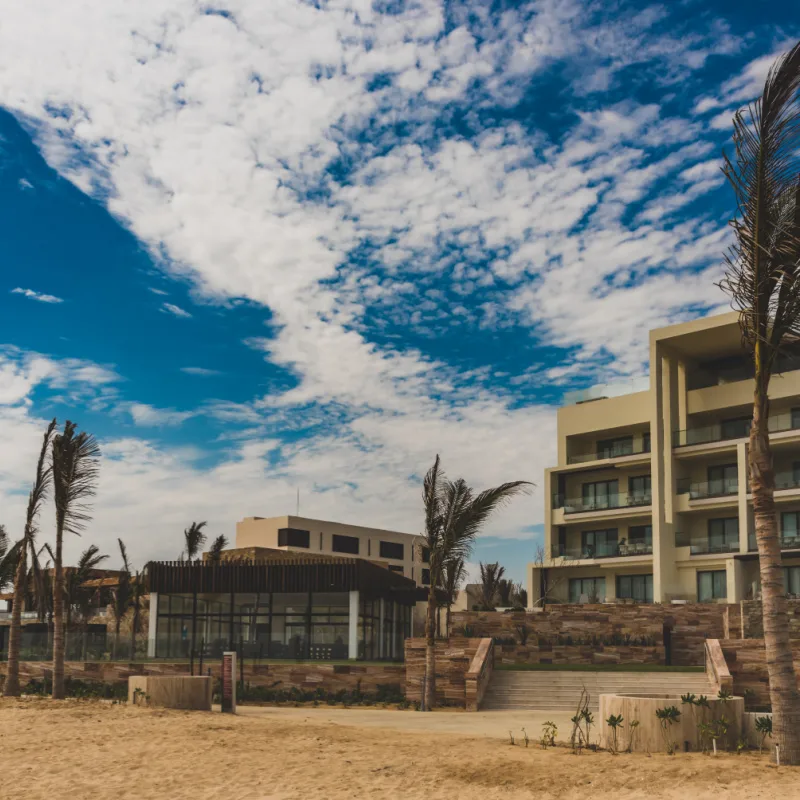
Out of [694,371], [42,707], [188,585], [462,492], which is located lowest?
[42,707]

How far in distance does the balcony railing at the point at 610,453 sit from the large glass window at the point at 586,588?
6248 mm

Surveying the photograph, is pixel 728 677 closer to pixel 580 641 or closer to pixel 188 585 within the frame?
pixel 580 641

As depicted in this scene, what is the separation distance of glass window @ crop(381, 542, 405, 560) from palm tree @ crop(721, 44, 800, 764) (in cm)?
7857

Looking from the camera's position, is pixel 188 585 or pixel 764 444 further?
pixel 188 585

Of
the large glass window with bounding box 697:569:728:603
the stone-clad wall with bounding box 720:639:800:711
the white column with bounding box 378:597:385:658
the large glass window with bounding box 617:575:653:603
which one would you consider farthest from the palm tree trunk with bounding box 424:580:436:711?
the large glass window with bounding box 617:575:653:603

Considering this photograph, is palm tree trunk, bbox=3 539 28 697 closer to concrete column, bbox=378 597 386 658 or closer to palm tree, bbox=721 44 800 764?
concrete column, bbox=378 597 386 658

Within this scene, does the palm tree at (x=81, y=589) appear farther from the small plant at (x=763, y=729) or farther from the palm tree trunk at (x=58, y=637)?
the small plant at (x=763, y=729)

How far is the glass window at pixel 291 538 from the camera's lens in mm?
82338

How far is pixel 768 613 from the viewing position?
12.6 meters

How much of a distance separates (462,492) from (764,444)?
40.9 ft

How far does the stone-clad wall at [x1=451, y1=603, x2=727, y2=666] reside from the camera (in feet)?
111

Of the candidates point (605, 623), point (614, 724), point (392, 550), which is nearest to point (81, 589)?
point (605, 623)

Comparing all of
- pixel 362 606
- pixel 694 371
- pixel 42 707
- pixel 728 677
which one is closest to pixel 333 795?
pixel 42 707

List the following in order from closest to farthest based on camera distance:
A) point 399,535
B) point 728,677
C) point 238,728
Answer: point 238,728 → point 728,677 → point 399,535
